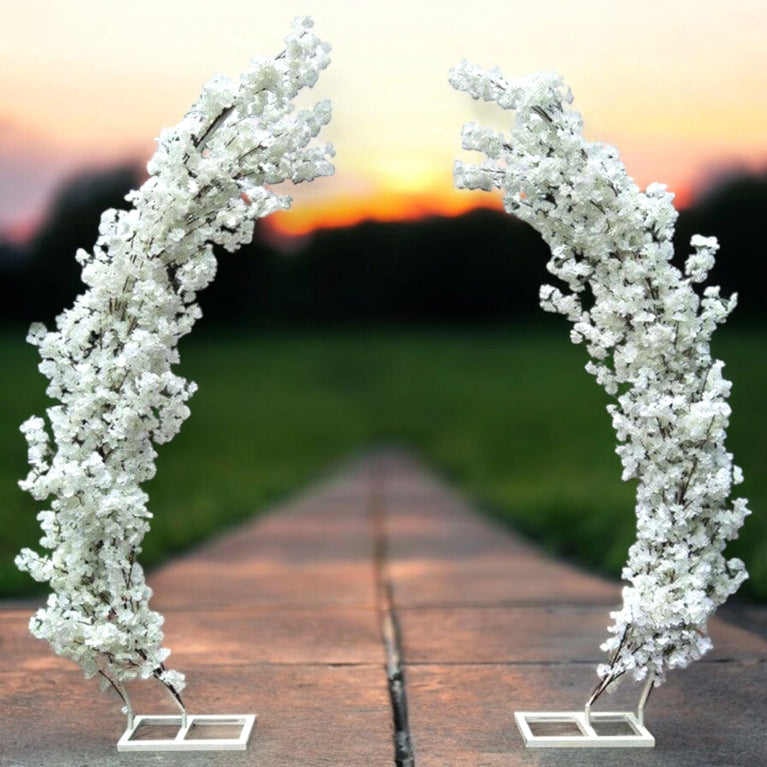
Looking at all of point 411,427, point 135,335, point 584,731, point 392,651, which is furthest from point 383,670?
point 411,427

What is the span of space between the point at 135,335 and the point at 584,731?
2241mm

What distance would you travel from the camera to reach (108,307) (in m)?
4.23

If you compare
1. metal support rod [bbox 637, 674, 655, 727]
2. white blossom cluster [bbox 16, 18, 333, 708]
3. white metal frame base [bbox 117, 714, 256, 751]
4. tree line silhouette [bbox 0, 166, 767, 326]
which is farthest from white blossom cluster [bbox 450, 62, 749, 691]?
tree line silhouette [bbox 0, 166, 767, 326]

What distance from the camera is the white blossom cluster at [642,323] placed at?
4188mm

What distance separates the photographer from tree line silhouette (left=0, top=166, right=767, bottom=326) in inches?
1096

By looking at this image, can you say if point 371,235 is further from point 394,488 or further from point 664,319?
point 664,319

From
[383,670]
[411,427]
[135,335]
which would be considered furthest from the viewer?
[411,427]

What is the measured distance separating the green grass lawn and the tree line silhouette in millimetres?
1449

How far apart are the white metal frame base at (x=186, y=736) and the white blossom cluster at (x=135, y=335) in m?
0.28

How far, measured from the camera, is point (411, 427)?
24547 mm

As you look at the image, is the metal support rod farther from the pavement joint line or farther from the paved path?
the pavement joint line

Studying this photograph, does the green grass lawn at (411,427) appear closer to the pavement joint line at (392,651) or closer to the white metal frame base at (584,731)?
the pavement joint line at (392,651)

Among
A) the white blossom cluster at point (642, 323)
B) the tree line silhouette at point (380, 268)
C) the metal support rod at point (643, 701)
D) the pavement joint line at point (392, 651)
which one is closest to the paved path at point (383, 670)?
the pavement joint line at point (392, 651)

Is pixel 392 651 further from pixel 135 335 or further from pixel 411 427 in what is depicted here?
pixel 411 427
